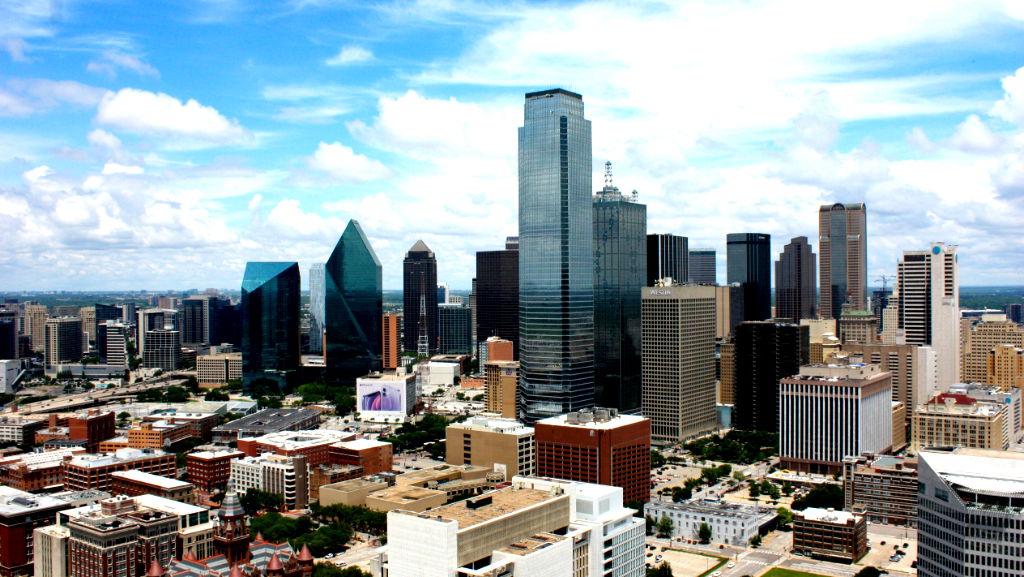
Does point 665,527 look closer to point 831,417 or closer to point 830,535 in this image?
point 830,535

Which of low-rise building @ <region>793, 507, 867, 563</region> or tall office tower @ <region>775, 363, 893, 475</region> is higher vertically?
tall office tower @ <region>775, 363, 893, 475</region>

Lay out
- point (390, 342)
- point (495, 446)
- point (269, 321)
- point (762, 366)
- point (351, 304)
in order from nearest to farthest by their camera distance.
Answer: point (495, 446)
point (762, 366)
point (269, 321)
point (351, 304)
point (390, 342)

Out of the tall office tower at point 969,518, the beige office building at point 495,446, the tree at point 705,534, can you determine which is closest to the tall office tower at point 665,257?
the beige office building at point 495,446

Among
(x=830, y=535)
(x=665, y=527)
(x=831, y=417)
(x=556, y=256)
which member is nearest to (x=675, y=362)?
(x=831, y=417)

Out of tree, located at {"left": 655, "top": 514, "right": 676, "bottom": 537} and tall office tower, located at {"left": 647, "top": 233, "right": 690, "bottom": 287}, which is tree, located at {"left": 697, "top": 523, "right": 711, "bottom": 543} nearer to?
tree, located at {"left": 655, "top": 514, "right": 676, "bottom": 537}

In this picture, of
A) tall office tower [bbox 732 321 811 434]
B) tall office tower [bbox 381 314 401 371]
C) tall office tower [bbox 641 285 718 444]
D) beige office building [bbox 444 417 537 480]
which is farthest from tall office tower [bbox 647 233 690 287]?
beige office building [bbox 444 417 537 480]
